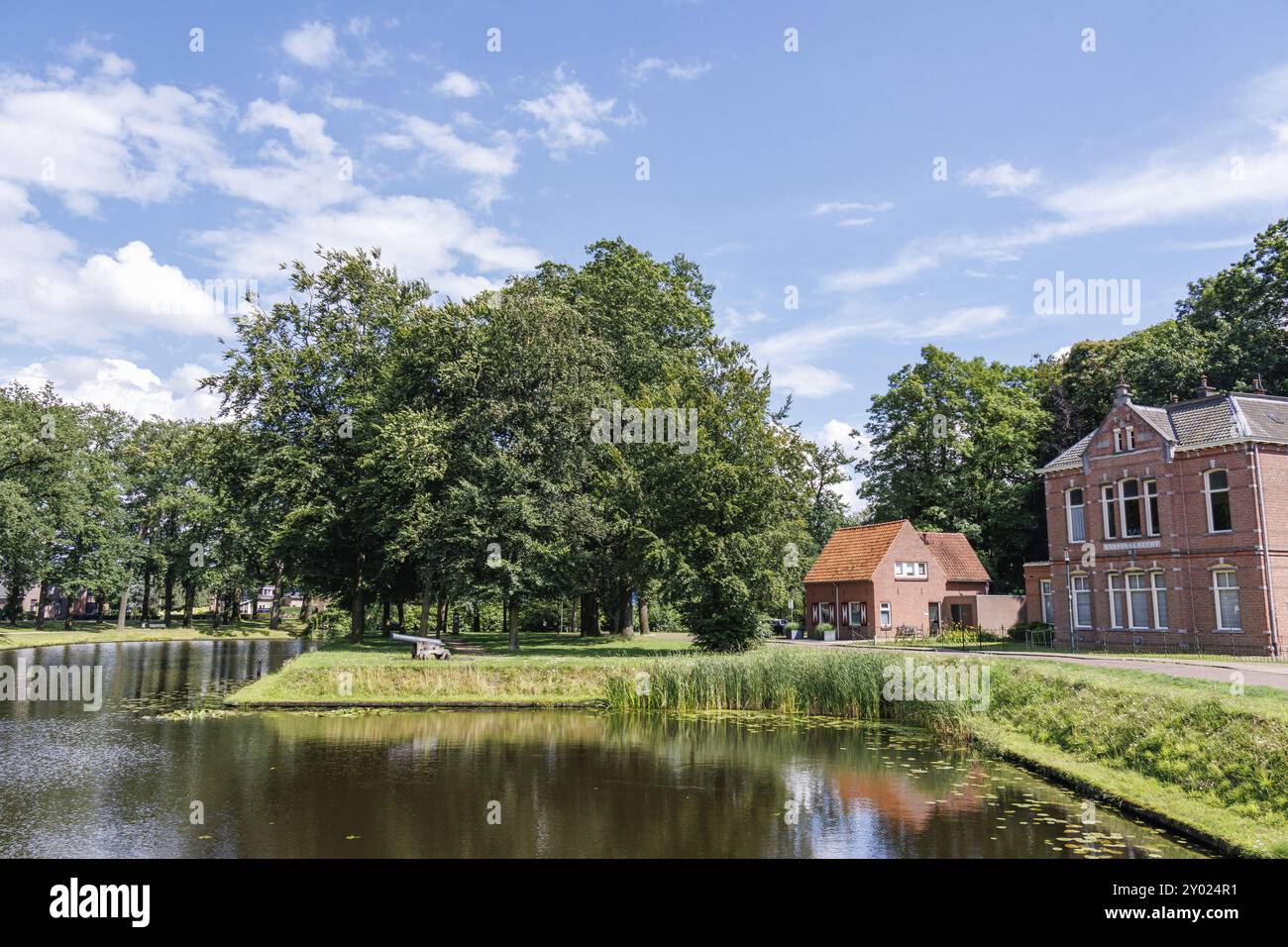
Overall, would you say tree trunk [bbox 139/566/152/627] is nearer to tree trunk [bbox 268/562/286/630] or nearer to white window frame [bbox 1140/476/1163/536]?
tree trunk [bbox 268/562/286/630]

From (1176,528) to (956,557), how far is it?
1940 centimetres

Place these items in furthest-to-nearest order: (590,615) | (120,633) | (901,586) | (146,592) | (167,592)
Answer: (146,592) → (167,592) → (120,633) → (901,586) → (590,615)

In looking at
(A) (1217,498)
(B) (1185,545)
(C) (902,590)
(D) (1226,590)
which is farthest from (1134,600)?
(C) (902,590)

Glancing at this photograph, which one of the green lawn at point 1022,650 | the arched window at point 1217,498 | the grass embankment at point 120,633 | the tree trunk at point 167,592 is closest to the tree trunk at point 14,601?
the grass embankment at point 120,633

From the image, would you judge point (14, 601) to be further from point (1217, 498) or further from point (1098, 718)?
point (1217, 498)

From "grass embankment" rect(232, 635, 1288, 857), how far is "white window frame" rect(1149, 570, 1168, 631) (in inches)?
617

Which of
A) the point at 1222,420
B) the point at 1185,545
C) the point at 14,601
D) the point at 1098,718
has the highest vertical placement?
the point at 1222,420

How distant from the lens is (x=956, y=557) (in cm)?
5381

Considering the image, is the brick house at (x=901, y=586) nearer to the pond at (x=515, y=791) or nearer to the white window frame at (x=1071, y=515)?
the white window frame at (x=1071, y=515)

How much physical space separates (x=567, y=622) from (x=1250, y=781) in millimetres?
59745

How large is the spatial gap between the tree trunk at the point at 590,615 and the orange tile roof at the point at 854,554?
14822mm

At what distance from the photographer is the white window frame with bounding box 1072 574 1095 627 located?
3866cm

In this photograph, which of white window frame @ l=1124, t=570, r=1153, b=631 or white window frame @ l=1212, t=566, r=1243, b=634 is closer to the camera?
white window frame @ l=1212, t=566, r=1243, b=634

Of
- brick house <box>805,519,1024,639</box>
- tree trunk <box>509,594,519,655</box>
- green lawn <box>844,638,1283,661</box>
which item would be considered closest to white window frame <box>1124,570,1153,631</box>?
green lawn <box>844,638,1283,661</box>
